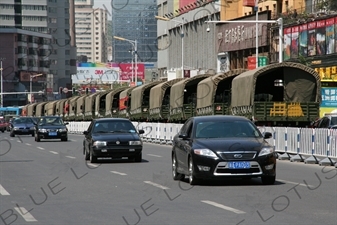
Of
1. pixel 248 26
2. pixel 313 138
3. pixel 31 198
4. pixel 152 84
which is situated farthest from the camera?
pixel 248 26

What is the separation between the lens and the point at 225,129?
2041cm

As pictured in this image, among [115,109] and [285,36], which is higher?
[285,36]

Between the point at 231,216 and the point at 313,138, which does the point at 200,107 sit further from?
the point at 231,216

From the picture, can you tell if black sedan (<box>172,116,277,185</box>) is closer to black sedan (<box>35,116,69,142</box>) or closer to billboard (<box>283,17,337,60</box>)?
black sedan (<box>35,116,69,142</box>)

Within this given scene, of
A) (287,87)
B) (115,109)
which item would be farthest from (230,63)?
(287,87)

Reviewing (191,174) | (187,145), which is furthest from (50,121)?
(191,174)

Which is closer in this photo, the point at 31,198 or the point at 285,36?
the point at 31,198

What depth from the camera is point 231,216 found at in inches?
544

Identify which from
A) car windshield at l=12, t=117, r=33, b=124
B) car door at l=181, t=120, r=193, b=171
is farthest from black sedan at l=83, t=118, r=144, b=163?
car windshield at l=12, t=117, r=33, b=124

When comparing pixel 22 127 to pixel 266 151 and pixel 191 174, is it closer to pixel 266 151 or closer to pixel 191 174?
pixel 191 174

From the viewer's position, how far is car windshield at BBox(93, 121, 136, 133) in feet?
101

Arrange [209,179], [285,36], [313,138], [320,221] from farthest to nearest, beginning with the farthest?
[285,36]
[313,138]
[209,179]
[320,221]

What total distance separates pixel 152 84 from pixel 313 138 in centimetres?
3219

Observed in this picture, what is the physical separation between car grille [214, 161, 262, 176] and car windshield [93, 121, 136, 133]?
11935 millimetres
